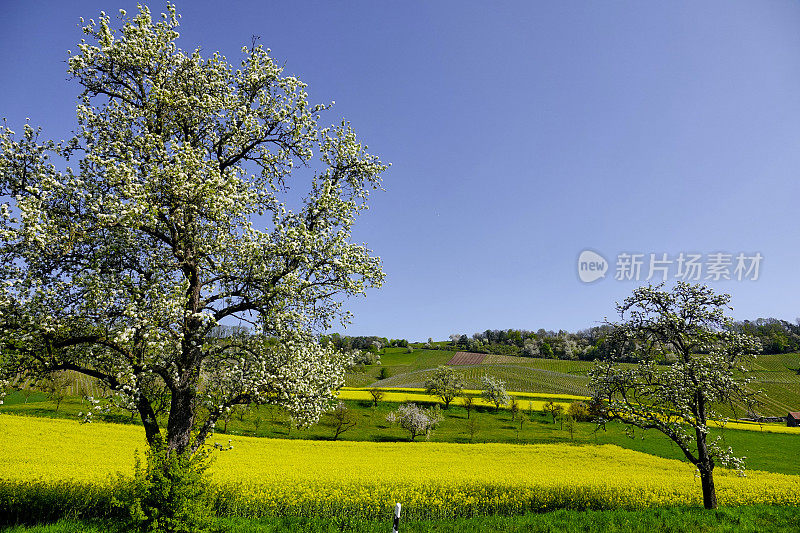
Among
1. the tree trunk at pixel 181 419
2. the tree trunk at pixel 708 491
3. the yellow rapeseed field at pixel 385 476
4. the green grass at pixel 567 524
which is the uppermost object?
the tree trunk at pixel 181 419

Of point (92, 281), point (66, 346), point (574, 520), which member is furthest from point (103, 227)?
point (574, 520)

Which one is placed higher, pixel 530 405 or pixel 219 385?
pixel 219 385

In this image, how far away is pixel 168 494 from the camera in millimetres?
11367

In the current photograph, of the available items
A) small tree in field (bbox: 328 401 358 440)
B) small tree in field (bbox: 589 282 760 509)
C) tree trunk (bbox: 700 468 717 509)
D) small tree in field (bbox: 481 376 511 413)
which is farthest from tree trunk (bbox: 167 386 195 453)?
small tree in field (bbox: 481 376 511 413)

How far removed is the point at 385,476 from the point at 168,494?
55.9ft

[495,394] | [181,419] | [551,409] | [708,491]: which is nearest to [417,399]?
[495,394]

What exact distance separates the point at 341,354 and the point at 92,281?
316 inches

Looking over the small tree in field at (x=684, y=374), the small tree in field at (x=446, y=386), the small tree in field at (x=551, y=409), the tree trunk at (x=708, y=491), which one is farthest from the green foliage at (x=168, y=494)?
the small tree in field at (x=551, y=409)

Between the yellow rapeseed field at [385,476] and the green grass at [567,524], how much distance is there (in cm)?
250

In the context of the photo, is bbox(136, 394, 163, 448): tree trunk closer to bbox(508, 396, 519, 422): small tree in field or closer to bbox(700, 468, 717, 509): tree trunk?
bbox(700, 468, 717, 509): tree trunk

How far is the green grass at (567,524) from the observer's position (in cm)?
1459

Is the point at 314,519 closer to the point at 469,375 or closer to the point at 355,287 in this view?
the point at 355,287

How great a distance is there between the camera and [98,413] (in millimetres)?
11602

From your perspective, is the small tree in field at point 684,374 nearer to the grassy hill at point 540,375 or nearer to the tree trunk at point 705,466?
the tree trunk at point 705,466
